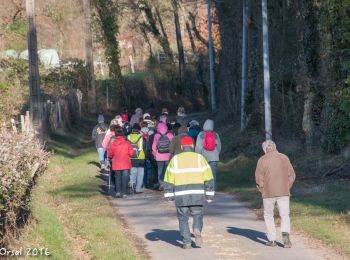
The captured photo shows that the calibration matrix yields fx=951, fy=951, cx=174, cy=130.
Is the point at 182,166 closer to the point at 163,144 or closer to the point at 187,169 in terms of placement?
the point at 187,169

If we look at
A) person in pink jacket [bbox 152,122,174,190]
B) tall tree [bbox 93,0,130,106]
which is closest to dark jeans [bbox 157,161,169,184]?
person in pink jacket [bbox 152,122,174,190]

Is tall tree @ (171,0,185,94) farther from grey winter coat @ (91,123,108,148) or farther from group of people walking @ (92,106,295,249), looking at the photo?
grey winter coat @ (91,123,108,148)

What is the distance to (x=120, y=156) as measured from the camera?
907 inches

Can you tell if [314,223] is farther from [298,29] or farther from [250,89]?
[250,89]

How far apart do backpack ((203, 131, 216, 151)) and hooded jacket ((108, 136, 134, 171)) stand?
2162mm

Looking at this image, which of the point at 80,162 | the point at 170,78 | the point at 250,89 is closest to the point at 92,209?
the point at 80,162

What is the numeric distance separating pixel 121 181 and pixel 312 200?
5.03m

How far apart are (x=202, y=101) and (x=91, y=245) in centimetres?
5455

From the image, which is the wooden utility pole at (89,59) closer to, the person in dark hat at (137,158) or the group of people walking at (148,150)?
the group of people walking at (148,150)

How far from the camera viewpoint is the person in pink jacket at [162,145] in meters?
24.1

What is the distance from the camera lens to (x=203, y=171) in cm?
1494

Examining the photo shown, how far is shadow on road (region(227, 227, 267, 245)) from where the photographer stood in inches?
637

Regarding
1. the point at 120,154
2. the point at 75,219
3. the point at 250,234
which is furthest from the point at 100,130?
the point at 250,234


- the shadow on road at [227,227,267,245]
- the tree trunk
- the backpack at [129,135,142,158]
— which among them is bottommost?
the shadow on road at [227,227,267,245]
